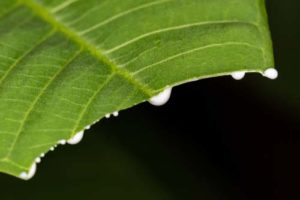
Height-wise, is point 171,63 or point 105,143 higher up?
point 105,143

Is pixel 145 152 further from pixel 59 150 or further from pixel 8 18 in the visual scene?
pixel 8 18

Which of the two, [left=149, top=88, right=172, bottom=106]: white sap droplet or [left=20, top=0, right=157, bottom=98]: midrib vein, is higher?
[left=20, top=0, right=157, bottom=98]: midrib vein

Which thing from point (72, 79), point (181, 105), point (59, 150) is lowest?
point (72, 79)

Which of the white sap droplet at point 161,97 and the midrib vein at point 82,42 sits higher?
the midrib vein at point 82,42

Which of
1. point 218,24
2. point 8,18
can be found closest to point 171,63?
point 218,24

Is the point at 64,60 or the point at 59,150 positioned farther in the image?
the point at 59,150
